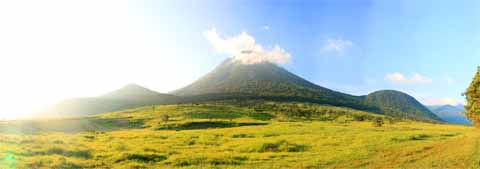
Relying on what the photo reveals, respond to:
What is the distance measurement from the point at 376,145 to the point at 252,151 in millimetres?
14003

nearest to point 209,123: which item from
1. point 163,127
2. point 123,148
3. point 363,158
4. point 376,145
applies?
point 163,127

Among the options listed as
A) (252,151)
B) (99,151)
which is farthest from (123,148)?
(252,151)

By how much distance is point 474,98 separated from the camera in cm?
4084

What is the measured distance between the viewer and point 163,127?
92562mm

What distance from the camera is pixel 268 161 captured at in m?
32.1

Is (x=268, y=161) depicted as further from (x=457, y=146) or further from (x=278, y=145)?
(x=457, y=146)

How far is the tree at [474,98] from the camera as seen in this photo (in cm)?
4022

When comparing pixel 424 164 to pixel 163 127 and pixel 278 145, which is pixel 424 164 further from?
pixel 163 127

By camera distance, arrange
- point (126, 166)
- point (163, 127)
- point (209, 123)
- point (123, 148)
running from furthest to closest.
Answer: point (209, 123)
point (163, 127)
point (123, 148)
point (126, 166)

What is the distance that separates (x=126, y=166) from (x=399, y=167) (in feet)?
71.8

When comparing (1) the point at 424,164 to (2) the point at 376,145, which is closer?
(1) the point at 424,164

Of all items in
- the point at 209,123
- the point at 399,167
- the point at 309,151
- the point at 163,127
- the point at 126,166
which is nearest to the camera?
the point at 399,167

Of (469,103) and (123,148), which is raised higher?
(469,103)

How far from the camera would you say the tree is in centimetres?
4022
